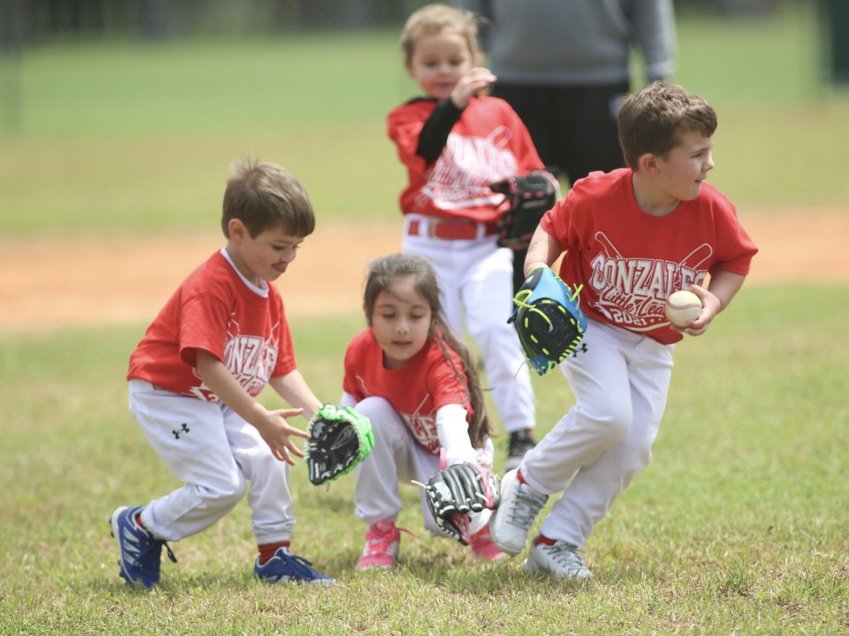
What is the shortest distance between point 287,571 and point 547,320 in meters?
1.19

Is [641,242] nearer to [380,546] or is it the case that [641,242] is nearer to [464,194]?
[380,546]

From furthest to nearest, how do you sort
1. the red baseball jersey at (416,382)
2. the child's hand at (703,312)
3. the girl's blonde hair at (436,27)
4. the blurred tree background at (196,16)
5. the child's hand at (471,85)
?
the blurred tree background at (196,16)
the girl's blonde hair at (436,27)
the child's hand at (471,85)
the red baseball jersey at (416,382)
the child's hand at (703,312)

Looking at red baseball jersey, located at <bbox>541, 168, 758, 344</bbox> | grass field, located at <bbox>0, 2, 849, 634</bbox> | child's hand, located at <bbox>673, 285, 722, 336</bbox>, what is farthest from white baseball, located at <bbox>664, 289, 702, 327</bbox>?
grass field, located at <bbox>0, 2, 849, 634</bbox>

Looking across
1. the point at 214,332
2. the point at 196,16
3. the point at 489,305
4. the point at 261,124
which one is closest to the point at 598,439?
the point at 214,332

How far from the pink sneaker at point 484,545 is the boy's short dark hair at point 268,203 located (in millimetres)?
1213

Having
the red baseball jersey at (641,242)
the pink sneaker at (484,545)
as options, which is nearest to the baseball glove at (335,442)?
the pink sneaker at (484,545)

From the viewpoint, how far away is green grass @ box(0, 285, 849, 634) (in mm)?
3471

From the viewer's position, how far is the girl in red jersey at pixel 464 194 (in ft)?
17.0

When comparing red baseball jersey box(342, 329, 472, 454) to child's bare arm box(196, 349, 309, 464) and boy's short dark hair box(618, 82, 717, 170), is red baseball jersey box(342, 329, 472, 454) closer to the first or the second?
child's bare arm box(196, 349, 309, 464)

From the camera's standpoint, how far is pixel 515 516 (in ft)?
13.3

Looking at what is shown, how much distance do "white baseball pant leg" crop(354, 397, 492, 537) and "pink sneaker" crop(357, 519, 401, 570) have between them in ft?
0.09

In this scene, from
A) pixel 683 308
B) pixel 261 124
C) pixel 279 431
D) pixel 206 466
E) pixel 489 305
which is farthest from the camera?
pixel 261 124

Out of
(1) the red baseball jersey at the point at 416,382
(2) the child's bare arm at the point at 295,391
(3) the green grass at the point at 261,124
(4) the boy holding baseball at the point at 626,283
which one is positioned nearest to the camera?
(4) the boy holding baseball at the point at 626,283

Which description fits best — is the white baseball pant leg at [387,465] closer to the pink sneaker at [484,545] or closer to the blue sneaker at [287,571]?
the pink sneaker at [484,545]
